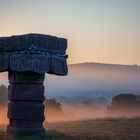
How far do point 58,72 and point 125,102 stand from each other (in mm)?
46265

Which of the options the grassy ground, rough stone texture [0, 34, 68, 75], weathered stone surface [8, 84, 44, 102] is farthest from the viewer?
weathered stone surface [8, 84, 44, 102]

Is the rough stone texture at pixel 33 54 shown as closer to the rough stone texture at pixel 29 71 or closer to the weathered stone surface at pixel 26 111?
the rough stone texture at pixel 29 71

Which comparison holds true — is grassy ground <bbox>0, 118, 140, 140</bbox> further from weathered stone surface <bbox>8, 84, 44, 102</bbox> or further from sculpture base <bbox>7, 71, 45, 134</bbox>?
weathered stone surface <bbox>8, 84, 44, 102</bbox>

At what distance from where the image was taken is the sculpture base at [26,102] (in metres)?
15.4

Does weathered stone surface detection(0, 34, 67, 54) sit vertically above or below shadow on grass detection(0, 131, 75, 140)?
above

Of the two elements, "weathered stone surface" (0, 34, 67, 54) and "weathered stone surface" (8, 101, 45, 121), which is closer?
"weathered stone surface" (0, 34, 67, 54)

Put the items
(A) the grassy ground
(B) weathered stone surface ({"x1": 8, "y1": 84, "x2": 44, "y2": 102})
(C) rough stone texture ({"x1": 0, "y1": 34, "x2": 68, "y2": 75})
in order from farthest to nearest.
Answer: (B) weathered stone surface ({"x1": 8, "y1": 84, "x2": 44, "y2": 102}) < (A) the grassy ground < (C) rough stone texture ({"x1": 0, "y1": 34, "x2": 68, "y2": 75})

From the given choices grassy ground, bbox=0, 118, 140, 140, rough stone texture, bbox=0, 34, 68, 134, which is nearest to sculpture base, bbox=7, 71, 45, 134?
rough stone texture, bbox=0, 34, 68, 134

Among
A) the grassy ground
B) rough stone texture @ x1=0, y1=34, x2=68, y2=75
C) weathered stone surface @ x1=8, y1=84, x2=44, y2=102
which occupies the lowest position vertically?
the grassy ground

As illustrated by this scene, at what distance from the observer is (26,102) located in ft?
50.8

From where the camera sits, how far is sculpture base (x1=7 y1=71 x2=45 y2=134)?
1543cm

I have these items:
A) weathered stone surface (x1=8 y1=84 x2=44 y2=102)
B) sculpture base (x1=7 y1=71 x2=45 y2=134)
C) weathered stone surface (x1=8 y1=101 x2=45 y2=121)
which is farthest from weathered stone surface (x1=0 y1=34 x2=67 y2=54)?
weathered stone surface (x1=8 y1=101 x2=45 y2=121)

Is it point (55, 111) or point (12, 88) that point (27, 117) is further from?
point (55, 111)

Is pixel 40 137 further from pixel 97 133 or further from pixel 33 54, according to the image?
pixel 33 54
